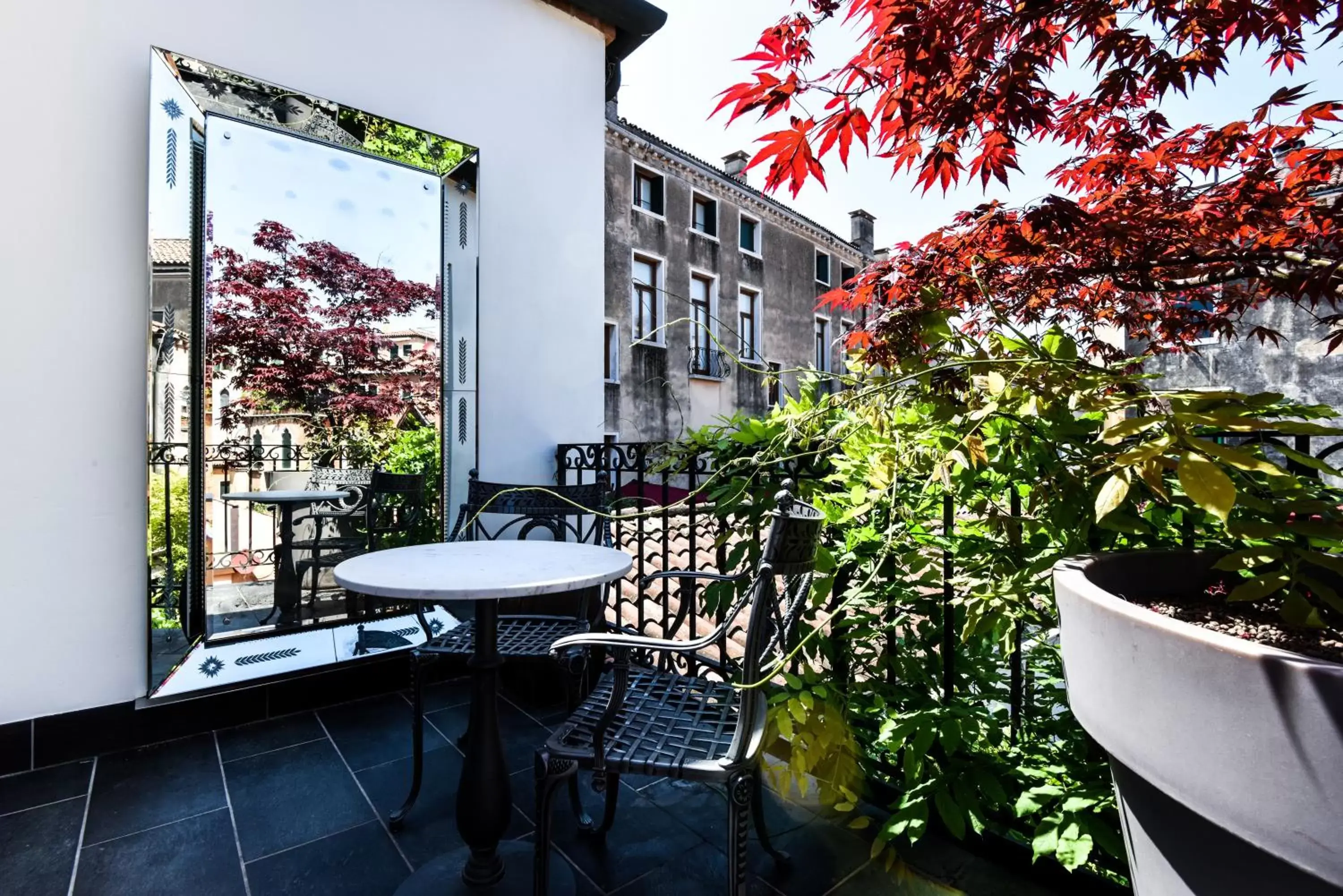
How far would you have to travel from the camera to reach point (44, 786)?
213cm

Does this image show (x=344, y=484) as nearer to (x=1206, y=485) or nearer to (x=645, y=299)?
(x=1206, y=485)

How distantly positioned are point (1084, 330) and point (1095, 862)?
4.63ft

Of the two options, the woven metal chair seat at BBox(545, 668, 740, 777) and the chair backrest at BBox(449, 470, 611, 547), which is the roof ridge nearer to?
the chair backrest at BBox(449, 470, 611, 547)

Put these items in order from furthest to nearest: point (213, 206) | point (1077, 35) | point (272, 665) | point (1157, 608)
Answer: point (272, 665) < point (213, 206) < point (1077, 35) < point (1157, 608)

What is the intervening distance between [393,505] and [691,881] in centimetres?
218

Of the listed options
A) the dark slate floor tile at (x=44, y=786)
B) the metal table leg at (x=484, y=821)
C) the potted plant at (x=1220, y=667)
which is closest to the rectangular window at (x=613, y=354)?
the dark slate floor tile at (x=44, y=786)

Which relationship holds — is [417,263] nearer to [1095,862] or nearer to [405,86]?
[405,86]

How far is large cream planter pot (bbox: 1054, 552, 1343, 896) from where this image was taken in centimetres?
61

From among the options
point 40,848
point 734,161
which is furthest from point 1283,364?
point 40,848

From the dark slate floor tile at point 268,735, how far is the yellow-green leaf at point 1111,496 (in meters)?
2.82

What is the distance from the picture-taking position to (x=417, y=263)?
→ 307 centimetres

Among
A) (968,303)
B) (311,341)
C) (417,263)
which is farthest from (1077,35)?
(311,341)

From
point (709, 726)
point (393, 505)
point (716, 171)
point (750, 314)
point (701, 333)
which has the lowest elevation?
point (709, 726)

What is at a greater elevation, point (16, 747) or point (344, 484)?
point (344, 484)
